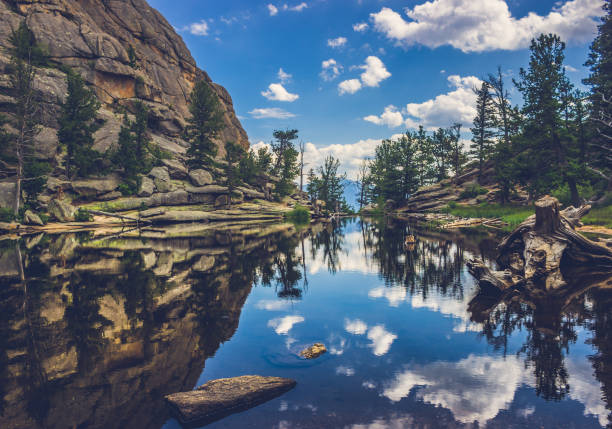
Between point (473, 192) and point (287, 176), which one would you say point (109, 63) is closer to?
point (287, 176)

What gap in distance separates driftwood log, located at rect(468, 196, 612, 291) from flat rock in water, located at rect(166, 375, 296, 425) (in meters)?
7.91

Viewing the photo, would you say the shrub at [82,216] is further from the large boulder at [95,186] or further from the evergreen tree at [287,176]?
the evergreen tree at [287,176]

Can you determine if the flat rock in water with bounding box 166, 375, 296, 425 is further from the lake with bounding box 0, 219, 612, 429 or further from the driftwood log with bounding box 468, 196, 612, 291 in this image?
the driftwood log with bounding box 468, 196, 612, 291

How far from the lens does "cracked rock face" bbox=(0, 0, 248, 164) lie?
49219 millimetres

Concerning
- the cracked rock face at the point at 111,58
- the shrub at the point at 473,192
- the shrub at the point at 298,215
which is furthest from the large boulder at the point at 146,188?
the shrub at the point at 473,192

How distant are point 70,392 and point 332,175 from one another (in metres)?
92.2

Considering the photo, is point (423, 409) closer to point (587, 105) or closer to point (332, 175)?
point (587, 105)

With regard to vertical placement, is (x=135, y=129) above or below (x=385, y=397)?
above

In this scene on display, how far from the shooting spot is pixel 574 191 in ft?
105

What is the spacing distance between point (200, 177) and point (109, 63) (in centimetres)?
3100

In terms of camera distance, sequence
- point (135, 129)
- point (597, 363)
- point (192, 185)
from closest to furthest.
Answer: point (597, 363)
point (135, 129)
point (192, 185)

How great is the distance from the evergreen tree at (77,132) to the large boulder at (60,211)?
7.98 metres

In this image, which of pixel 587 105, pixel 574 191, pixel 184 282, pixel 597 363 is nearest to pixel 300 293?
pixel 184 282

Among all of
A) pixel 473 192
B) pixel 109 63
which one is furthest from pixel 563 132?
pixel 109 63
